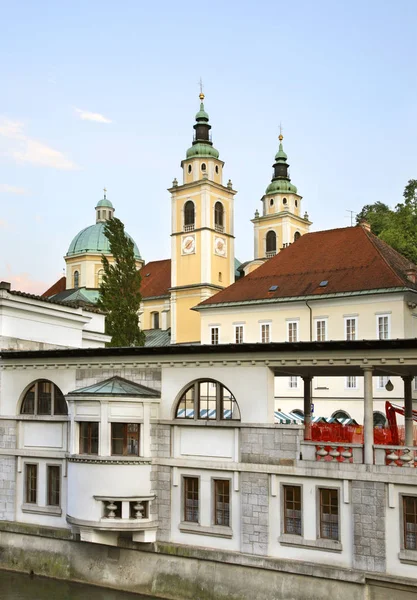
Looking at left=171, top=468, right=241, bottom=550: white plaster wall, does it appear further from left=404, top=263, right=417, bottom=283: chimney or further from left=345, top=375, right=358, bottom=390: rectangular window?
left=404, top=263, right=417, bottom=283: chimney

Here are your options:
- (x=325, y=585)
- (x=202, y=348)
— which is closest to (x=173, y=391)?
(x=202, y=348)

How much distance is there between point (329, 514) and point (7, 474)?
11.8 metres

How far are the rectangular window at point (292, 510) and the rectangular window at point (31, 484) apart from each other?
363 inches

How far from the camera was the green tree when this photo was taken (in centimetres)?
5180

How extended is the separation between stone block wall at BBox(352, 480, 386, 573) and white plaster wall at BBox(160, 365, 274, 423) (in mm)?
3338

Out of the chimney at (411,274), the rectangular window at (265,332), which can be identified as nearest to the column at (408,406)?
the chimney at (411,274)

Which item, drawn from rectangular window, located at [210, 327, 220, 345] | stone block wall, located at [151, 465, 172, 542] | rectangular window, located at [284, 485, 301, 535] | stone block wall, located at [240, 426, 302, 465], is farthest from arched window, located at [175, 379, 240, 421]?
rectangular window, located at [210, 327, 220, 345]

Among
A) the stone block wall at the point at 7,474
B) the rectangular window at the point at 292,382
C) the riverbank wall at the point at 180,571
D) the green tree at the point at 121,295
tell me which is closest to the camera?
the riverbank wall at the point at 180,571

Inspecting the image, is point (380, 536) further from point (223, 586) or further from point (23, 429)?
point (23, 429)

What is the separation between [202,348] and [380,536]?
23.0ft

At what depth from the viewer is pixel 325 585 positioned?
20125 mm

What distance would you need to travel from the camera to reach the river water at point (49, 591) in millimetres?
23016

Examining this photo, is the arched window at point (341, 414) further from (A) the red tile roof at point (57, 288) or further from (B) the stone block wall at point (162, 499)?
(A) the red tile roof at point (57, 288)

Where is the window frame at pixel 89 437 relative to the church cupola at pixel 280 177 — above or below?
below
